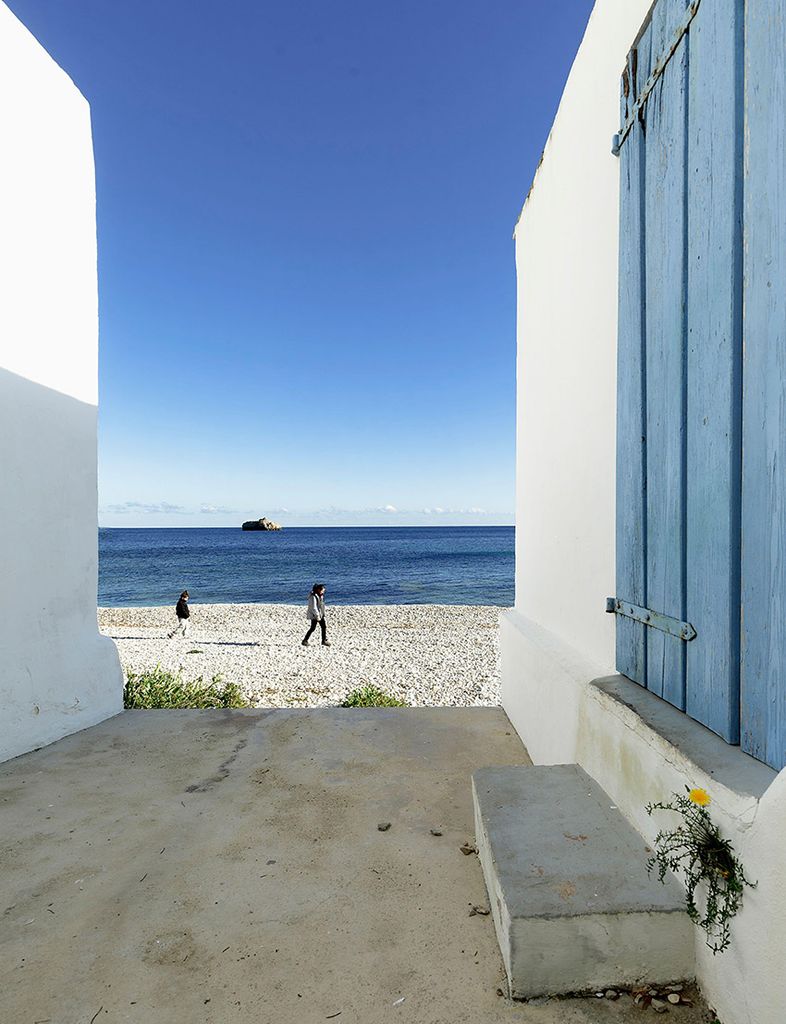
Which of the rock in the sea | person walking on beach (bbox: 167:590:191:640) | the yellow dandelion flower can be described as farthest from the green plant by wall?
the rock in the sea

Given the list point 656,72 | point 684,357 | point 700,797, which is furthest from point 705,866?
point 656,72

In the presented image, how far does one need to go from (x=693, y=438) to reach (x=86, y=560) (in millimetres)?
3914

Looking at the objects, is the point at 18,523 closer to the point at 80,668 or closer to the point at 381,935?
the point at 80,668

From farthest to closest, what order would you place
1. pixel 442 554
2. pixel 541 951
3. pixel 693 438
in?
pixel 442 554
pixel 693 438
pixel 541 951

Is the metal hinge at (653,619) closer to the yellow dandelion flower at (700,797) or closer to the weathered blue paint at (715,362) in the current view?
the weathered blue paint at (715,362)

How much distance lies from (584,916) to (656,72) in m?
2.72

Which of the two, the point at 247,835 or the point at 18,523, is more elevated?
the point at 18,523

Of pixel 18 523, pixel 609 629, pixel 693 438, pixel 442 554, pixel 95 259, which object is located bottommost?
pixel 442 554

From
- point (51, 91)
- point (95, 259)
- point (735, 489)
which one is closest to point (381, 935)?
point (735, 489)

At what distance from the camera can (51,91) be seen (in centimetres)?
379

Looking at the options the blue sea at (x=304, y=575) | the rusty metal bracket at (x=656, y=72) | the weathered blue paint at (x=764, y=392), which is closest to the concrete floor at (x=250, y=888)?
the weathered blue paint at (x=764, y=392)

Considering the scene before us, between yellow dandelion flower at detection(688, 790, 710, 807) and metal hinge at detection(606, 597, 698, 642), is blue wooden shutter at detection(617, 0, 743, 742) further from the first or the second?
yellow dandelion flower at detection(688, 790, 710, 807)

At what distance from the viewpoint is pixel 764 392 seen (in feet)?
4.79

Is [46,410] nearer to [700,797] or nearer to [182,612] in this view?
[700,797]
